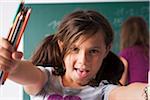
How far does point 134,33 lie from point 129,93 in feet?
1.61

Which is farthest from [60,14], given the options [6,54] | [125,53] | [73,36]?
[6,54]

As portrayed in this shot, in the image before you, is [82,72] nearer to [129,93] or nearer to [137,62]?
[129,93]

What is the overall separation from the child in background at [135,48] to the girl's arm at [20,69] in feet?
1.17

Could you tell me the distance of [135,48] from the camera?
0.84m

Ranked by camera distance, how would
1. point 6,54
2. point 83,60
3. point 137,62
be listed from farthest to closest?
point 137,62 < point 83,60 < point 6,54

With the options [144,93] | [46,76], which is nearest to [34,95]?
[46,76]

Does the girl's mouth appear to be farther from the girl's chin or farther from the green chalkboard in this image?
the green chalkboard

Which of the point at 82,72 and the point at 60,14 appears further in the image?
the point at 60,14

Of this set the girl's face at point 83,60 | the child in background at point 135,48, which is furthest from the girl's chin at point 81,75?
the child in background at point 135,48

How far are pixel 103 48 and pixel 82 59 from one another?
4 centimetres

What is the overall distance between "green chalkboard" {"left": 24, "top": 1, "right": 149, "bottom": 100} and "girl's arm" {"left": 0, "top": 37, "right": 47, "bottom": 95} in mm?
201

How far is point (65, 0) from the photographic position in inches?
34.9

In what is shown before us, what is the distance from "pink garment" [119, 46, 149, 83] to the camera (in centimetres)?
77

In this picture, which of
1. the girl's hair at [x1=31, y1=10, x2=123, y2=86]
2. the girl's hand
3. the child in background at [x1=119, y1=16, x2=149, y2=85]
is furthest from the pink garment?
the girl's hand
